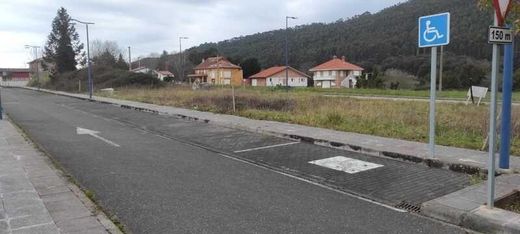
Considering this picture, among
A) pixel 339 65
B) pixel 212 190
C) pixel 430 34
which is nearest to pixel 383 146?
pixel 430 34

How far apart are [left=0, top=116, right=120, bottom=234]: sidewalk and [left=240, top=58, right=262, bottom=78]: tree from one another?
110272 millimetres

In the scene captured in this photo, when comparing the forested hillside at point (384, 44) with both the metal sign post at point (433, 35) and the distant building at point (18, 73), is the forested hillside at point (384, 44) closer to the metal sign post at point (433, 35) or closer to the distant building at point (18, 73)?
the metal sign post at point (433, 35)

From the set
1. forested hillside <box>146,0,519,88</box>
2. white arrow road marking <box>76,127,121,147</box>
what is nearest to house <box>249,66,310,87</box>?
forested hillside <box>146,0,519,88</box>

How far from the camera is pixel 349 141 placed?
442 inches

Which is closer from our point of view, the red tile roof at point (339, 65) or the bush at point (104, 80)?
the bush at point (104, 80)

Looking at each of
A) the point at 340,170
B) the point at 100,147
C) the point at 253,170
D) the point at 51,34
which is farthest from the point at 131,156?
the point at 51,34

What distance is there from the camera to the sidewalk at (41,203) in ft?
17.2

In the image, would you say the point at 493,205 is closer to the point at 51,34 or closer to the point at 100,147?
the point at 100,147

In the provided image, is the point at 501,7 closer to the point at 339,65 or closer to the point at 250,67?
the point at 339,65

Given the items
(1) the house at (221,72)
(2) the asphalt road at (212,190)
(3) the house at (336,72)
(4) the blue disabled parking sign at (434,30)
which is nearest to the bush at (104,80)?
(1) the house at (221,72)

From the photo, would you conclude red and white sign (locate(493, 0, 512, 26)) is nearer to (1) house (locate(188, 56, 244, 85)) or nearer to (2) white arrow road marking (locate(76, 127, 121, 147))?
(2) white arrow road marking (locate(76, 127, 121, 147))

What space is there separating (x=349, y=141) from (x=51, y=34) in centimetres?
8397

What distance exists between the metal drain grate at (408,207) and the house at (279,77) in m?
102

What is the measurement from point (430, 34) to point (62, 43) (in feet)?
274
